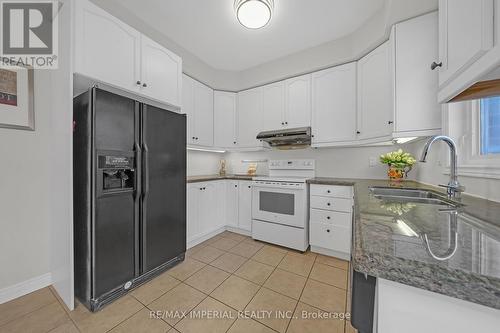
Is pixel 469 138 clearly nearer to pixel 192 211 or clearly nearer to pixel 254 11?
pixel 254 11

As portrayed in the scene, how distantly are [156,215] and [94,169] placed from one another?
635 mm

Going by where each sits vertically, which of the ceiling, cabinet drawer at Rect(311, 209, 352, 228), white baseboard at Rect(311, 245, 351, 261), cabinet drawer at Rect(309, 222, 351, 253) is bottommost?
white baseboard at Rect(311, 245, 351, 261)

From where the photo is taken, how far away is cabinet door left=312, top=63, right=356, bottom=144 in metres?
2.31

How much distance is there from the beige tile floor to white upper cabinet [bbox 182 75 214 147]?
5.47 ft

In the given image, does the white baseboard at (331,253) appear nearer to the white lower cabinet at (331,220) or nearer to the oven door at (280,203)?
the white lower cabinet at (331,220)

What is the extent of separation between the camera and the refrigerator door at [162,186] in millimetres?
1604

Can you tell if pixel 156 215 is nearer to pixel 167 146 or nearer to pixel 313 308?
pixel 167 146

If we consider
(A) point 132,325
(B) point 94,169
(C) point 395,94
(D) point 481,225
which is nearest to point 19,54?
(B) point 94,169

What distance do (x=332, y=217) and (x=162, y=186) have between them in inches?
74.9

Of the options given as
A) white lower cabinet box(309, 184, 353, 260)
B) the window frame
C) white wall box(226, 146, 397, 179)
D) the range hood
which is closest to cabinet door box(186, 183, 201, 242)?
the range hood

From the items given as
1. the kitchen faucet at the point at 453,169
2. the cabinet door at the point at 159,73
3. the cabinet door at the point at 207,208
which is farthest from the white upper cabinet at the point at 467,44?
the cabinet door at the point at 207,208

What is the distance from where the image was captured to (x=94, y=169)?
1289mm
